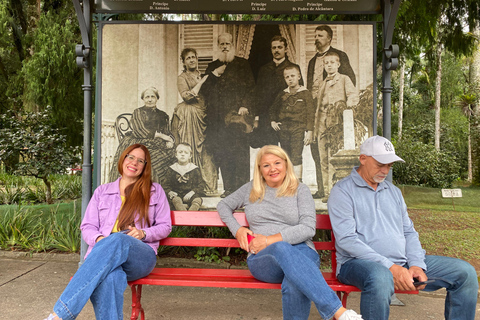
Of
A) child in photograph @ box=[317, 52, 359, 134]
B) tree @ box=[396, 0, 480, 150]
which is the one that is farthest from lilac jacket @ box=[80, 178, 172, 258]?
tree @ box=[396, 0, 480, 150]

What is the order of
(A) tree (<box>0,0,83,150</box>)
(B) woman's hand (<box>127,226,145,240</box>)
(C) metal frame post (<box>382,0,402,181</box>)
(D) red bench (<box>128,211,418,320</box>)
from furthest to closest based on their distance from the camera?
(A) tree (<box>0,0,83,150</box>), (C) metal frame post (<box>382,0,402,181</box>), (B) woman's hand (<box>127,226,145,240</box>), (D) red bench (<box>128,211,418,320</box>)

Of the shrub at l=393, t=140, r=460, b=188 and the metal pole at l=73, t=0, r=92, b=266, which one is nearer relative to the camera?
the metal pole at l=73, t=0, r=92, b=266

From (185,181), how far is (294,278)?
7.01 ft

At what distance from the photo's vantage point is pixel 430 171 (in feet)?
41.7

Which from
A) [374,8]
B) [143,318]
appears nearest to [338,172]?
[374,8]

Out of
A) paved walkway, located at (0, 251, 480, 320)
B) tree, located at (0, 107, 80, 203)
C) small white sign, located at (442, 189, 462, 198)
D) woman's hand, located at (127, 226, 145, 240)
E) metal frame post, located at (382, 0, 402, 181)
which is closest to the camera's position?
woman's hand, located at (127, 226, 145, 240)

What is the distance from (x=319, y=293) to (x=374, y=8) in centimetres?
320

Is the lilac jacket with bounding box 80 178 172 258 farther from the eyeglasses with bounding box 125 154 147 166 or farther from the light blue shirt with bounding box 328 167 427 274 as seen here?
the light blue shirt with bounding box 328 167 427 274

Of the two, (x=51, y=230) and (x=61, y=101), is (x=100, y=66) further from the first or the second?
(x=61, y=101)

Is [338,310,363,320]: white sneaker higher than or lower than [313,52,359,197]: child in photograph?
lower

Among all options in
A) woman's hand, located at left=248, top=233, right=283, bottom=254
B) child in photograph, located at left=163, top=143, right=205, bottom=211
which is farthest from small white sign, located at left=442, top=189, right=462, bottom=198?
→ woman's hand, located at left=248, top=233, right=283, bottom=254

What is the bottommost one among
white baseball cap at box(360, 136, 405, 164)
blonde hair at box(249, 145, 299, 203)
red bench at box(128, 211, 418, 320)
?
red bench at box(128, 211, 418, 320)

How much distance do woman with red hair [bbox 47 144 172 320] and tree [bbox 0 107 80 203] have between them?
4785 mm

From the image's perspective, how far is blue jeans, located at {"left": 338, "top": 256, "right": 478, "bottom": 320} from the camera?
2.52 meters
